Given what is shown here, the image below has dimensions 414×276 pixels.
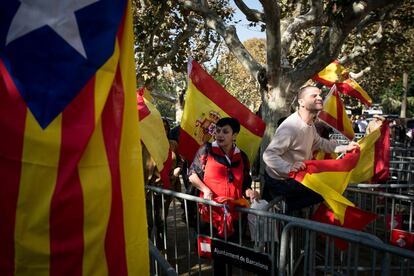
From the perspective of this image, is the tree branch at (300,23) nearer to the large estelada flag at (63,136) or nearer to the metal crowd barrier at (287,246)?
the metal crowd barrier at (287,246)

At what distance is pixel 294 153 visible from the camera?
404cm

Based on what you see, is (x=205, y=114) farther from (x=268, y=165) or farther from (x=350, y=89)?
(x=350, y=89)

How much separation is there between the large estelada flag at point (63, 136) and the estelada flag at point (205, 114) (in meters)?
3.16

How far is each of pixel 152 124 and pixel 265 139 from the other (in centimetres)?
298

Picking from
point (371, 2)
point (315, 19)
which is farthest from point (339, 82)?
point (371, 2)

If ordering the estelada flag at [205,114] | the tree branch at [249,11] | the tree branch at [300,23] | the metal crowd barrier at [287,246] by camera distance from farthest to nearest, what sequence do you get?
1. the tree branch at [249,11]
2. the tree branch at [300,23]
3. the estelada flag at [205,114]
4. the metal crowd barrier at [287,246]

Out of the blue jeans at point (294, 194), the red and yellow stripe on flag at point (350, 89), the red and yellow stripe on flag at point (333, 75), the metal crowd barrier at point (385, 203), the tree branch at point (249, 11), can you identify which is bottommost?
the metal crowd barrier at point (385, 203)

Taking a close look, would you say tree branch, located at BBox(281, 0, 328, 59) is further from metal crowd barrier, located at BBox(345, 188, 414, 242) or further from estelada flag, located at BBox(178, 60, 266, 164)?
metal crowd barrier, located at BBox(345, 188, 414, 242)

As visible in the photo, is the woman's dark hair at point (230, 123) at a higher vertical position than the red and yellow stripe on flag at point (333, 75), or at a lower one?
lower

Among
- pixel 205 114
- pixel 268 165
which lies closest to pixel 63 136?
pixel 268 165

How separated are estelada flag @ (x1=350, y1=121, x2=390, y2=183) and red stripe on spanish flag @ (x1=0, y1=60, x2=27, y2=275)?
13.0 ft

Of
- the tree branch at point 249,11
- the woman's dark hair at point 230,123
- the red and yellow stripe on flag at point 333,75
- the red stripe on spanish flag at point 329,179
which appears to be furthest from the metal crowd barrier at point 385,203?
the red and yellow stripe on flag at point 333,75

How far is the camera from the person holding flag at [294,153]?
3.85 m

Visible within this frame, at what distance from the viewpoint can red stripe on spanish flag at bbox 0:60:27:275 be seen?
169 centimetres
